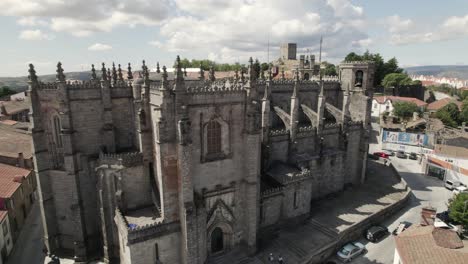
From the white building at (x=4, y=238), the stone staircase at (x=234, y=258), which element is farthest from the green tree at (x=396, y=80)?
the white building at (x=4, y=238)

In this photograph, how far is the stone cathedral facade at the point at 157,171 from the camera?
22.8m

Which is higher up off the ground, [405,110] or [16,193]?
[405,110]

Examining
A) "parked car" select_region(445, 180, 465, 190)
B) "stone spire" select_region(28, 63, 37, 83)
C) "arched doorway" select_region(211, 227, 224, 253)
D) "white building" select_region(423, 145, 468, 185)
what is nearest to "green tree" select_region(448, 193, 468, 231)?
"parked car" select_region(445, 180, 465, 190)

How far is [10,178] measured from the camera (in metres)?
35.2

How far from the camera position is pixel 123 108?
99.1 ft

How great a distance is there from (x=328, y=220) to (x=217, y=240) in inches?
565

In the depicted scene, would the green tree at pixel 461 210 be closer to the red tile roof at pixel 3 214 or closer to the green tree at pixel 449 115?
the red tile roof at pixel 3 214

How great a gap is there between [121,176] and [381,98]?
85.8 meters

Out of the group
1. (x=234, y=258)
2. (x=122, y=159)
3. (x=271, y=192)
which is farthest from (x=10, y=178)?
(x=271, y=192)

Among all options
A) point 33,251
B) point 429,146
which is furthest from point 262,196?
point 429,146

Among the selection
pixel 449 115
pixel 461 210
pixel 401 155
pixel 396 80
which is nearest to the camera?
pixel 461 210

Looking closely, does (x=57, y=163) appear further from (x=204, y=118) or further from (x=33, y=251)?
(x=204, y=118)

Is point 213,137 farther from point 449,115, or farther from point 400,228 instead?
point 449,115

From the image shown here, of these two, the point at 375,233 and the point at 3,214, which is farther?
the point at 375,233
